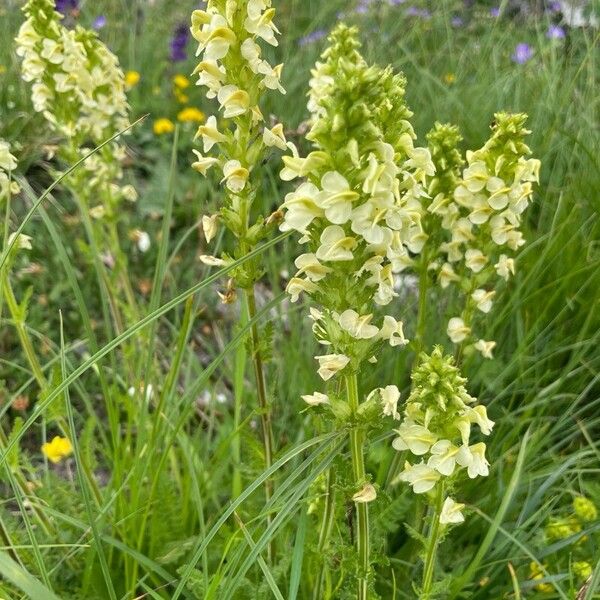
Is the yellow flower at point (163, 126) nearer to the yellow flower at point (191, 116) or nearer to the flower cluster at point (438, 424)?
the yellow flower at point (191, 116)

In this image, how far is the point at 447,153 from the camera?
6.14ft

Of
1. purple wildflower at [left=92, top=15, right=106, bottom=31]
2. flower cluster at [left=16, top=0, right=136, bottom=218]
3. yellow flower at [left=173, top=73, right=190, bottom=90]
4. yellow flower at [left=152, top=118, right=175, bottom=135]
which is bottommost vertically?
yellow flower at [left=152, top=118, right=175, bottom=135]

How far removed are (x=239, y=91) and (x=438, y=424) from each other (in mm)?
762

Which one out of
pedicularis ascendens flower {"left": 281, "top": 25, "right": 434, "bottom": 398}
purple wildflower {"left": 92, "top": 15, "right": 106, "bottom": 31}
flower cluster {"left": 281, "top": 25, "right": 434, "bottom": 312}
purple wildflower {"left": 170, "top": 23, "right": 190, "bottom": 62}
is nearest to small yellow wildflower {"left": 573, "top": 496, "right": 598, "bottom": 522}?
pedicularis ascendens flower {"left": 281, "top": 25, "right": 434, "bottom": 398}

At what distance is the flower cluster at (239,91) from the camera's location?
1447 millimetres

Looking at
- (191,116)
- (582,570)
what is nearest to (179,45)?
(191,116)

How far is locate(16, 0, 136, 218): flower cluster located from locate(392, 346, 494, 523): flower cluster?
63.2 inches

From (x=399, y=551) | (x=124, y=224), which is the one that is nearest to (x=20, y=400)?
(x=124, y=224)

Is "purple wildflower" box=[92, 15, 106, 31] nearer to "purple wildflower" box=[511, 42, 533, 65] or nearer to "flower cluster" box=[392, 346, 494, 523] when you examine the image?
"purple wildflower" box=[511, 42, 533, 65]

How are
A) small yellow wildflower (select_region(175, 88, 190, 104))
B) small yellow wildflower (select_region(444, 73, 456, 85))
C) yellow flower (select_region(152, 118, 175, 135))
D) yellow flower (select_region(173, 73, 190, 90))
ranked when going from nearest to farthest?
yellow flower (select_region(152, 118, 175, 135))
small yellow wildflower (select_region(444, 73, 456, 85))
small yellow wildflower (select_region(175, 88, 190, 104))
yellow flower (select_region(173, 73, 190, 90))

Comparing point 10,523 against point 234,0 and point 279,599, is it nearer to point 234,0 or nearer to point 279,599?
point 279,599

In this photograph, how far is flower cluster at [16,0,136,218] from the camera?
2283 millimetres

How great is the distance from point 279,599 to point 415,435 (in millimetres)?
413

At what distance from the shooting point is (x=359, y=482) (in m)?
1.38
